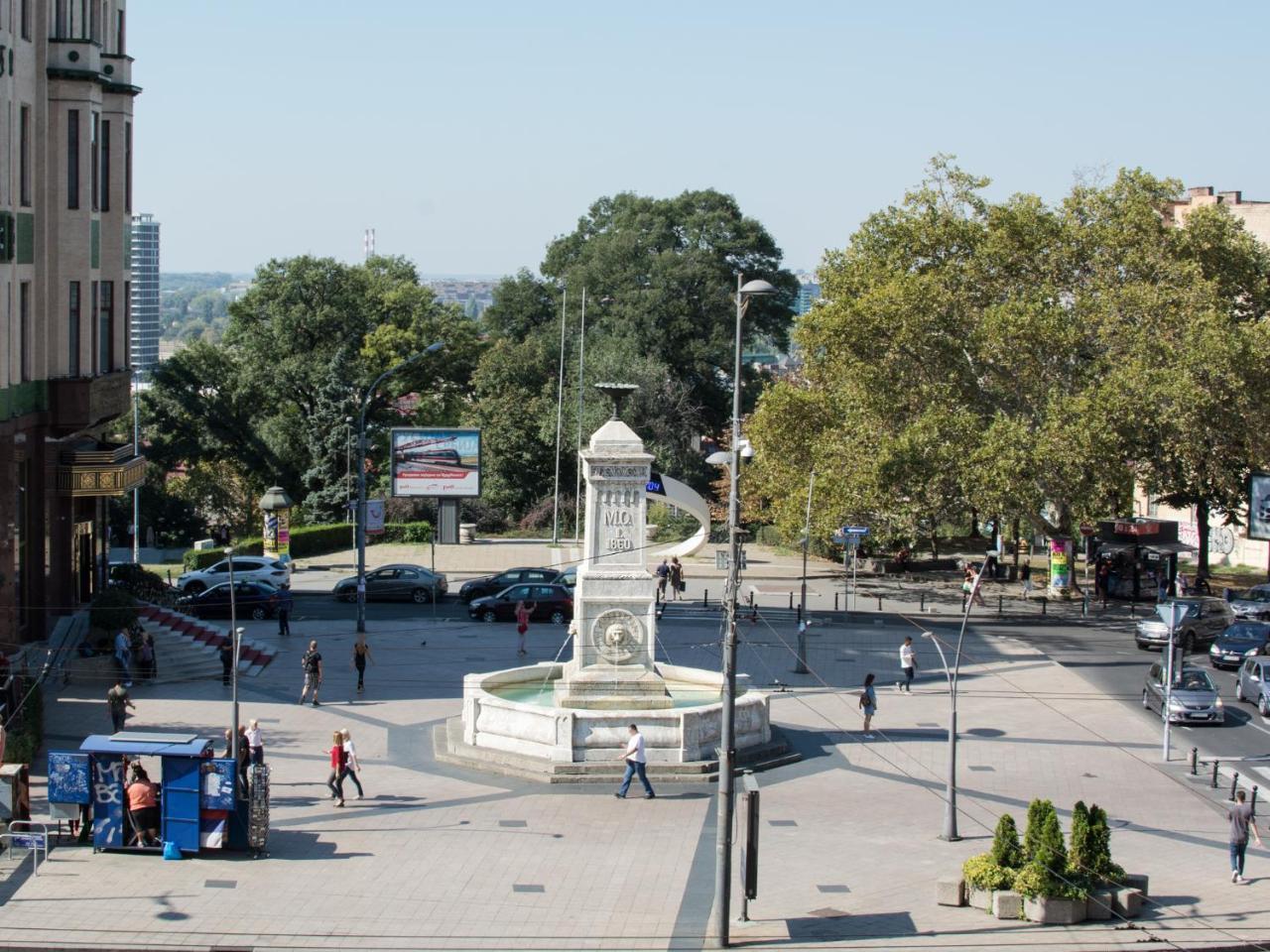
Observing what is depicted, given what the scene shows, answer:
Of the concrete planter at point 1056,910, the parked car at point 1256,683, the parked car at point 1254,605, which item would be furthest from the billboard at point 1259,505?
the concrete planter at point 1056,910

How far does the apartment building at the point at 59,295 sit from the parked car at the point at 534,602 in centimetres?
1113

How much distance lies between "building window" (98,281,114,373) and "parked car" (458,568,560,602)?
46.3 feet

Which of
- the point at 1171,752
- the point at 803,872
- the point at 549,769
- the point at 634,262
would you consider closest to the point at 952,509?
the point at 1171,752

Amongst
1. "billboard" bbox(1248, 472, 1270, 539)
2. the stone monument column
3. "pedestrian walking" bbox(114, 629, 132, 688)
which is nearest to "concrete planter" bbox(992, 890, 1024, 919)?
the stone monument column

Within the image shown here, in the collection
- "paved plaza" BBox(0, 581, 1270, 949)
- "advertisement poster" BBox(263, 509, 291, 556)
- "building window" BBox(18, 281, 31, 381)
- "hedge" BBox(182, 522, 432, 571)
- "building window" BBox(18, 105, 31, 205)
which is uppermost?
"building window" BBox(18, 105, 31, 205)

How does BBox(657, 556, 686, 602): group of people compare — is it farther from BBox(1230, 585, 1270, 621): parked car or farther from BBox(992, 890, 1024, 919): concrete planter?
BBox(992, 890, 1024, 919): concrete planter

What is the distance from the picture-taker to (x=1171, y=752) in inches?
1282

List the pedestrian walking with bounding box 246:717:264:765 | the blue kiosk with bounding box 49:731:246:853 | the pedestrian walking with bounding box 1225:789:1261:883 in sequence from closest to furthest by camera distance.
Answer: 1. the pedestrian walking with bounding box 1225:789:1261:883
2. the blue kiosk with bounding box 49:731:246:853
3. the pedestrian walking with bounding box 246:717:264:765

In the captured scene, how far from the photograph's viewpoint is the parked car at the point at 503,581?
51.2 metres

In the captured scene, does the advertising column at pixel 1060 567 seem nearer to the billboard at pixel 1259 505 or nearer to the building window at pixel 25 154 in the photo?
the billboard at pixel 1259 505

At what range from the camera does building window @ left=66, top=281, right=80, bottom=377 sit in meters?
39.6

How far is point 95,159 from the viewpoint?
40594mm

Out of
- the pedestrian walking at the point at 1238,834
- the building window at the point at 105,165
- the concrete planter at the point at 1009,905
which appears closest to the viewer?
the concrete planter at the point at 1009,905

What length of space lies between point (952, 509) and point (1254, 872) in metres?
29.4
